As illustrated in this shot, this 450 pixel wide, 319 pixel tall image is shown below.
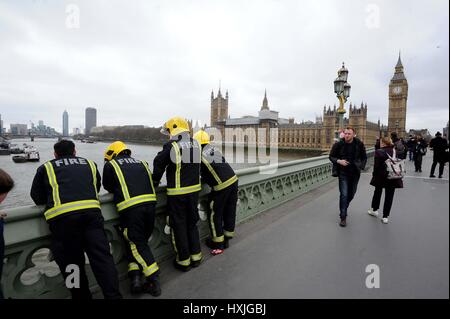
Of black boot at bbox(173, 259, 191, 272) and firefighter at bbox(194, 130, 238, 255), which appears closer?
black boot at bbox(173, 259, 191, 272)

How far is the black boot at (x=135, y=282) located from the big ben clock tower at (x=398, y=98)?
104203mm

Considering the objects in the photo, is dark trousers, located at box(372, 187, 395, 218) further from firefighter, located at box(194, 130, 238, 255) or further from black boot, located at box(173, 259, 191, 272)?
black boot, located at box(173, 259, 191, 272)

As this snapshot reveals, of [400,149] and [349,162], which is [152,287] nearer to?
[349,162]

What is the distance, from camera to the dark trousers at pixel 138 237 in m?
2.82

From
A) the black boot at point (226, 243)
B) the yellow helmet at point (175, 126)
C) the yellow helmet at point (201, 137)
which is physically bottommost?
the black boot at point (226, 243)

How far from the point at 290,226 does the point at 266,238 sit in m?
0.78

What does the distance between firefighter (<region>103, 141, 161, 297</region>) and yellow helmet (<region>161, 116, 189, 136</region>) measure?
0.70 meters

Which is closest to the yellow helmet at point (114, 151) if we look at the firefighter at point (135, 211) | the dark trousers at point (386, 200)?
the firefighter at point (135, 211)

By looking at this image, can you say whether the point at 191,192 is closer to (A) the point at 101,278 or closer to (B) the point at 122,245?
(B) the point at 122,245

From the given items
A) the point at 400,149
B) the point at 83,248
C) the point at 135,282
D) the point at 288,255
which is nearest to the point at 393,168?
the point at 288,255

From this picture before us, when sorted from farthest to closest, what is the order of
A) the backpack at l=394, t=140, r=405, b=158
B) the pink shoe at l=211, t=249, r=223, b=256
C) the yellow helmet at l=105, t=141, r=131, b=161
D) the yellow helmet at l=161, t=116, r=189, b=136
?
the backpack at l=394, t=140, r=405, b=158, the pink shoe at l=211, t=249, r=223, b=256, the yellow helmet at l=161, t=116, r=189, b=136, the yellow helmet at l=105, t=141, r=131, b=161

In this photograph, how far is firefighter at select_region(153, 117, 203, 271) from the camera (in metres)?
3.23

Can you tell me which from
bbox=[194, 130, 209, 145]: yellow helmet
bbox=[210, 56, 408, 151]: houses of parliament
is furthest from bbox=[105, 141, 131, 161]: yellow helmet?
→ bbox=[210, 56, 408, 151]: houses of parliament

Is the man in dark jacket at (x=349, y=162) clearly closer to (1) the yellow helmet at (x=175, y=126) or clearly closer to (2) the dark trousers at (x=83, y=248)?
Answer: (1) the yellow helmet at (x=175, y=126)
